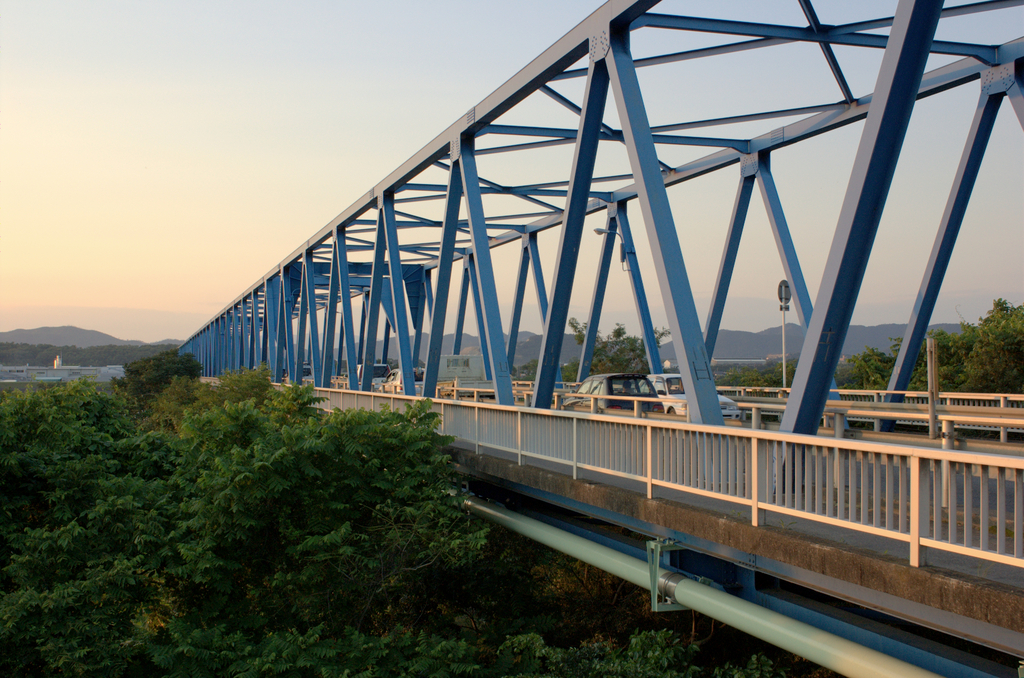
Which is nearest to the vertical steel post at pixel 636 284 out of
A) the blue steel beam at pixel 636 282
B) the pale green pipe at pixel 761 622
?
the blue steel beam at pixel 636 282

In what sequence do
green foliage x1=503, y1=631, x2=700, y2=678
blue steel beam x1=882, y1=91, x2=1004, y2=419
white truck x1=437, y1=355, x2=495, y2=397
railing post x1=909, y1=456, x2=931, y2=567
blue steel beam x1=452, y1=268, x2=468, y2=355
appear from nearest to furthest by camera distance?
railing post x1=909, y1=456, x2=931, y2=567, green foliage x1=503, y1=631, x2=700, y2=678, blue steel beam x1=882, y1=91, x2=1004, y2=419, white truck x1=437, y1=355, x2=495, y2=397, blue steel beam x1=452, y1=268, x2=468, y2=355

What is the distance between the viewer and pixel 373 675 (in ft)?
29.9

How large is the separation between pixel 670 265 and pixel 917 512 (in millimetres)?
5181

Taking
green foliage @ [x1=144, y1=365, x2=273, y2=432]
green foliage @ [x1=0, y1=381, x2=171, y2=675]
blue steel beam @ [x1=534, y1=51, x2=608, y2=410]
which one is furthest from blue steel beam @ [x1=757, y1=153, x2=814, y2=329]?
green foliage @ [x1=144, y1=365, x2=273, y2=432]

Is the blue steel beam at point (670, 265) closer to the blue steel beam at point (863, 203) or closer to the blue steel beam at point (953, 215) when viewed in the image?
the blue steel beam at point (863, 203)

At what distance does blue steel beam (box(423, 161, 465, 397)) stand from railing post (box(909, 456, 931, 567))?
1349cm

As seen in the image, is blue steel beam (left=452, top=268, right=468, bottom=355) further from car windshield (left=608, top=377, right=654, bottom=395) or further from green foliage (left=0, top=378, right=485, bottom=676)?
green foliage (left=0, top=378, right=485, bottom=676)

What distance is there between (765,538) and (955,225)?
1086 centimetres

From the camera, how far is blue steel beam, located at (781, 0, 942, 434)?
22.3 ft

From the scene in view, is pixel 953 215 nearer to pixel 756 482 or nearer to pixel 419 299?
pixel 756 482

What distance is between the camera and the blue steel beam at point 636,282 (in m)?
26.3

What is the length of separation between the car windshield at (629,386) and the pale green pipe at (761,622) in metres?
10.5

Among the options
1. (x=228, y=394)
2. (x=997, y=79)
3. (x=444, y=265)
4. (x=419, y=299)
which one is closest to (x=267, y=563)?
(x=444, y=265)

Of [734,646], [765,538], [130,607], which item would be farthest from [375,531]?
[734,646]
